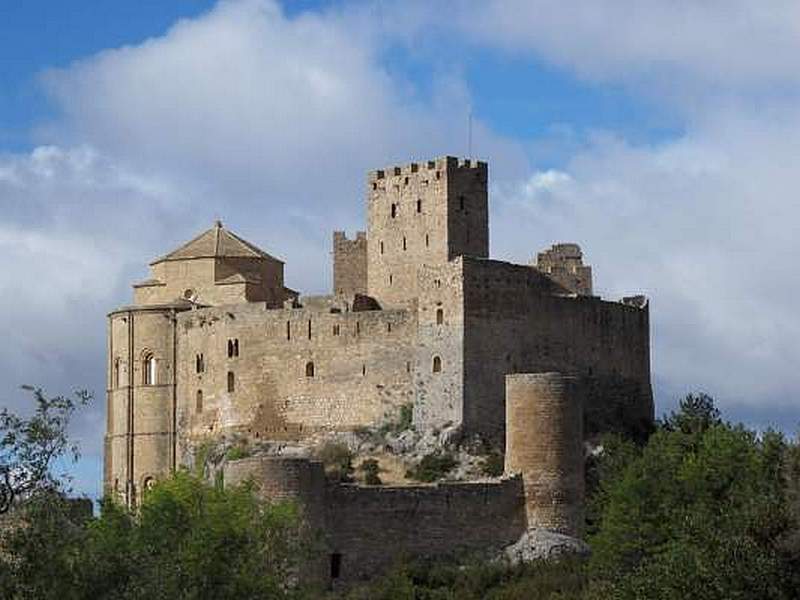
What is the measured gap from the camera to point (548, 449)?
6919 cm

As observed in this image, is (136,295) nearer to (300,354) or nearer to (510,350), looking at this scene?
(300,354)

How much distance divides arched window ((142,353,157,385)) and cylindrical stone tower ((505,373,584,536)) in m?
21.3

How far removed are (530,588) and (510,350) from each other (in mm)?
16200

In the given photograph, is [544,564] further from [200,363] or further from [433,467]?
[200,363]

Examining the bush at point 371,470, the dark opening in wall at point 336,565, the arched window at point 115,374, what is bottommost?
the dark opening in wall at point 336,565

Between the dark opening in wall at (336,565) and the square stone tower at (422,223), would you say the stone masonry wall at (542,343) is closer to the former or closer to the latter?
the square stone tower at (422,223)

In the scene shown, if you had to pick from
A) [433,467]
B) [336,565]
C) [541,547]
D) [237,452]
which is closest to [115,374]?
[237,452]

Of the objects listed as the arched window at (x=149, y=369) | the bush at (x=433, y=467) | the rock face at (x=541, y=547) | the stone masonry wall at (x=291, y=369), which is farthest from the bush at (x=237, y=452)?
the rock face at (x=541, y=547)

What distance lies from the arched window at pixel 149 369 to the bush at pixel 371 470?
10804 millimetres

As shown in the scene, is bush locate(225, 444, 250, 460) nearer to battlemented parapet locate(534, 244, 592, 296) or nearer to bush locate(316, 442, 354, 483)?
bush locate(316, 442, 354, 483)

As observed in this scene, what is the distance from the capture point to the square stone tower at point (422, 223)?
279ft

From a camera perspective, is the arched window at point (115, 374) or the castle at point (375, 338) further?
the arched window at point (115, 374)

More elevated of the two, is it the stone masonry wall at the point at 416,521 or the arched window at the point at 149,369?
the arched window at the point at 149,369

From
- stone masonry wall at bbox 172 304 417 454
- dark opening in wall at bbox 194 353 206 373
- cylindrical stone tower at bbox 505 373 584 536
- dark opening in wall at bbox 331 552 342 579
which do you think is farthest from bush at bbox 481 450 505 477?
dark opening in wall at bbox 194 353 206 373
